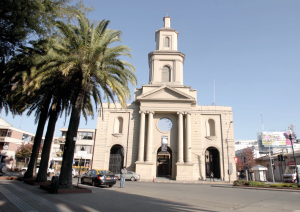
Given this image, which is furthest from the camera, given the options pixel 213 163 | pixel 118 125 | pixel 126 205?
pixel 213 163

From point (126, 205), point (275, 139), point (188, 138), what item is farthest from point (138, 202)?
point (275, 139)

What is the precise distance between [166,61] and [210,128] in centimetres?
1508

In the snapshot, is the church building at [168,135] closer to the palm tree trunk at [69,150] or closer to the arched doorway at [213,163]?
the arched doorway at [213,163]

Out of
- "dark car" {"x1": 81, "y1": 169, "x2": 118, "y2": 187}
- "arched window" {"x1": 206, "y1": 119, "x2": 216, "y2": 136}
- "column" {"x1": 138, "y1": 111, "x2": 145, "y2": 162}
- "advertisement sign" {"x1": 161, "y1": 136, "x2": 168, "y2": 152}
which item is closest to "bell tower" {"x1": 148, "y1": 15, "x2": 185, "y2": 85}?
"column" {"x1": 138, "y1": 111, "x2": 145, "y2": 162}

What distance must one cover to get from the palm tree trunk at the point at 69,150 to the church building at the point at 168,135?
67.1 ft

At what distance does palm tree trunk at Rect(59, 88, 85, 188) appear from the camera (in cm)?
1265

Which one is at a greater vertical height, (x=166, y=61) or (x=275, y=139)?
(x=166, y=61)

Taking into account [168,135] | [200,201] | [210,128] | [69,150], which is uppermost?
[210,128]

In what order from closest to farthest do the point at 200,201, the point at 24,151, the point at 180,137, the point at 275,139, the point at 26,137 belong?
the point at 200,201 < the point at 180,137 < the point at 24,151 < the point at 26,137 < the point at 275,139

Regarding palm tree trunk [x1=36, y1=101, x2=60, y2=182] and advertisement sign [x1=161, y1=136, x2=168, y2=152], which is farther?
advertisement sign [x1=161, y1=136, x2=168, y2=152]

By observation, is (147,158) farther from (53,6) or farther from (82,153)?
(53,6)

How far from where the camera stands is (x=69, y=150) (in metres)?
13.3

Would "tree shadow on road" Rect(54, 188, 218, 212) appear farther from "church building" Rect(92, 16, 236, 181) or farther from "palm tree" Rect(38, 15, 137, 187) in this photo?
"church building" Rect(92, 16, 236, 181)

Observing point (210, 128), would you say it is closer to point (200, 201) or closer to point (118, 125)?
point (118, 125)
